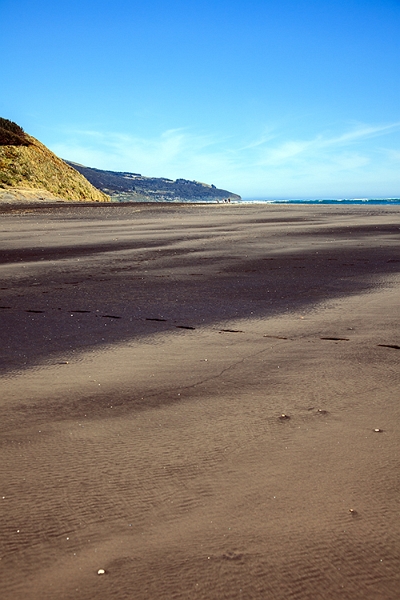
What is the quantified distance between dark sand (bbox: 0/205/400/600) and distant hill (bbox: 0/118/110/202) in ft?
139

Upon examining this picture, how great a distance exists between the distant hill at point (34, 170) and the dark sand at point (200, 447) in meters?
42.4

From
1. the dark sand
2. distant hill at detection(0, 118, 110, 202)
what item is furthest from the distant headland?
the dark sand

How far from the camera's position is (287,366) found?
171 inches

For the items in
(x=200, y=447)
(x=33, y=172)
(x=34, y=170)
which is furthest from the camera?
(x=34, y=170)

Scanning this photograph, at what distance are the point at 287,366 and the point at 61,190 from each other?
5394 cm

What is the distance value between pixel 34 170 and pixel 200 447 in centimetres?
5441

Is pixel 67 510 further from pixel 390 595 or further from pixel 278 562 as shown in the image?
pixel 390 595

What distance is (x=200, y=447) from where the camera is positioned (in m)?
2.94

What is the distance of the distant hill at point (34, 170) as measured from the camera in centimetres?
5029

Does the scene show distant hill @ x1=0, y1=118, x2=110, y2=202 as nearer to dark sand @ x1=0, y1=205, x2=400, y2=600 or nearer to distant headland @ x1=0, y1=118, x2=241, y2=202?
distant headland @ x1=0, y1=118, x2=241, y2=202

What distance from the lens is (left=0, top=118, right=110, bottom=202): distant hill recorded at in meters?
50.3

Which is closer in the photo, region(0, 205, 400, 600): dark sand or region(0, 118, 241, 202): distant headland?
region(0, 205, 400, 600): dark sand

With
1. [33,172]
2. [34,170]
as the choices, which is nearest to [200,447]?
[33,172]

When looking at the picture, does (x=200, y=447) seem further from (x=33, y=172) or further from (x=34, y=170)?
(x=34, y=170)
